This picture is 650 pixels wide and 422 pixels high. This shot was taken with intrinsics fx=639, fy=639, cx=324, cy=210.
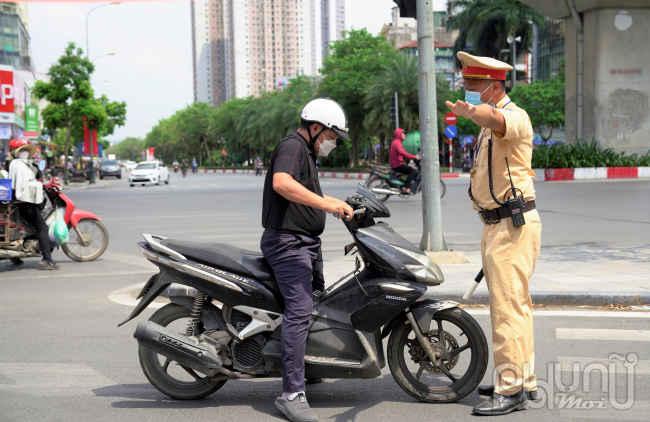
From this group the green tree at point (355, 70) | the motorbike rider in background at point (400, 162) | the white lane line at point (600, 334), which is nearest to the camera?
the white lane line at point (600, 334)

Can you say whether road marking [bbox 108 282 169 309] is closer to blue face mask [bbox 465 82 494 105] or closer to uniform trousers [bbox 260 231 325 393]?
uniform trousers [bbox 260 231 325 393]

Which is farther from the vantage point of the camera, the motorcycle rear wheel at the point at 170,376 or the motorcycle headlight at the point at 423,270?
the motorcycle rear wheel at the point at 170,376

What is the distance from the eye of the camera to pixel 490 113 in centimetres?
325

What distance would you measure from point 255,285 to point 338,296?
482 mm

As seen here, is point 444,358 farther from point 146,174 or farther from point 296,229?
point 146,174

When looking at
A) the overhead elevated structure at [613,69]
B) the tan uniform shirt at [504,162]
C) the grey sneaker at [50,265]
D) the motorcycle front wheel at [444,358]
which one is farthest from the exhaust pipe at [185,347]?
the overhead elevated structure at [613,69]

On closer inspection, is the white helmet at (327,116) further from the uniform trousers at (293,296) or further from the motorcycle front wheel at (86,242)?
the motorcycle front wheel at (86,242)

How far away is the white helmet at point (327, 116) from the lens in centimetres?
357

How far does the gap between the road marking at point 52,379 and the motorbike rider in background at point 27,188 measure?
158 inches

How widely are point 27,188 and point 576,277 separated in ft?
21.7

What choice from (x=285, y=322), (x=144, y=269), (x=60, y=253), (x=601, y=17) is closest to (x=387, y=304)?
(x=285, y=322)

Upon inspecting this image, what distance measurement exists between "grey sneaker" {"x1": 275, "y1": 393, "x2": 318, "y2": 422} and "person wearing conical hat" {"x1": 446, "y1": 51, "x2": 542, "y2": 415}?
0.94 m

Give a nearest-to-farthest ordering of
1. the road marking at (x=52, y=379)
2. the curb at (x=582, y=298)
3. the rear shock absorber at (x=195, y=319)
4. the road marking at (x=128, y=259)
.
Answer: the rear shock absorber at (x=195, y=319), the road marking at (x=52, y=379), the curb at (x=582, y=298), the road marking at (x=128, y=259)

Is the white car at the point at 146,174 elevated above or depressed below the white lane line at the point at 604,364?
above
